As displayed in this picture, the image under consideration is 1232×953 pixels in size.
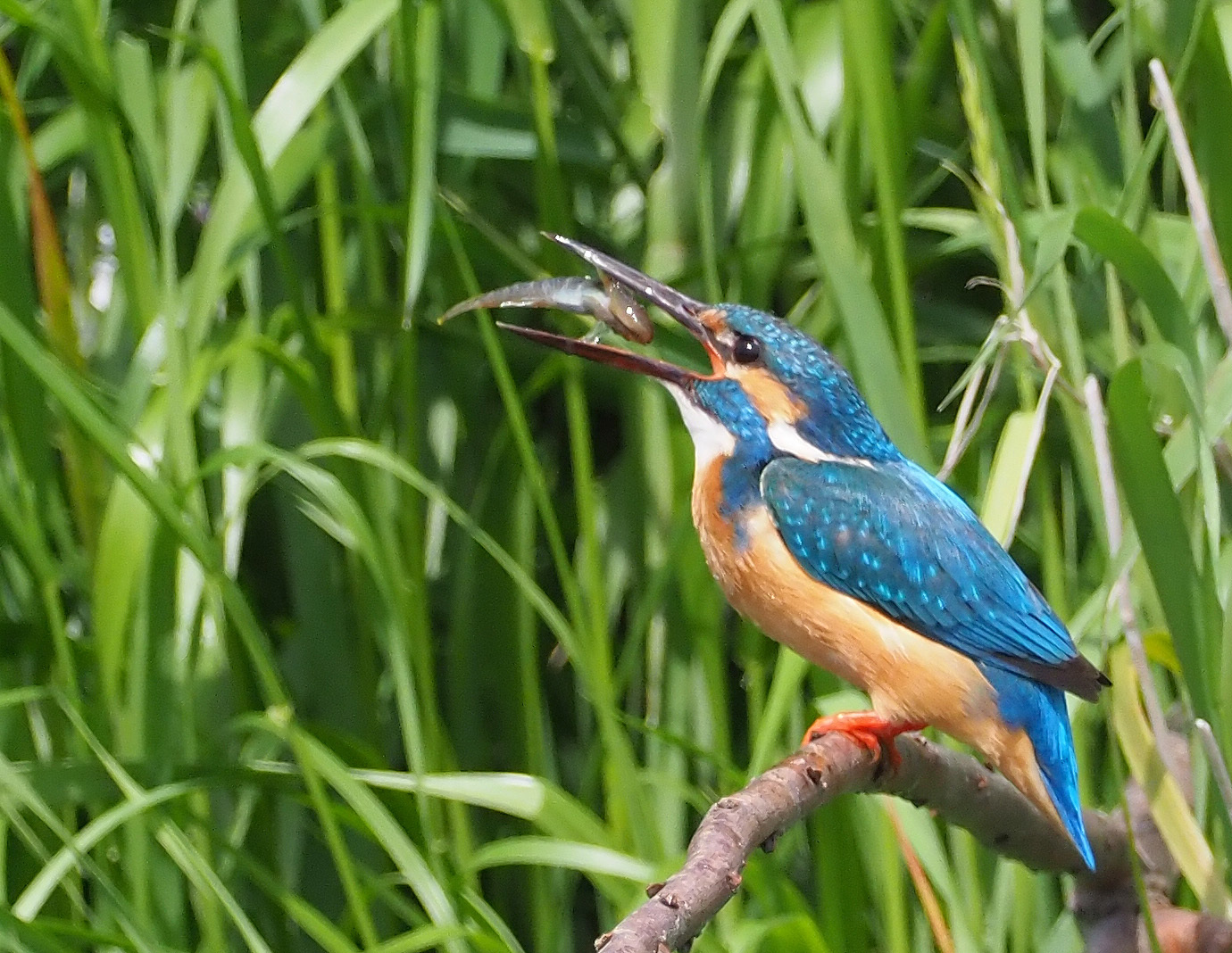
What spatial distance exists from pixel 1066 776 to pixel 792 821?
361 millimetres

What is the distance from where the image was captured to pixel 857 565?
1313mm

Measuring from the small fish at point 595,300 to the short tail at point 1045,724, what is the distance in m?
0.42

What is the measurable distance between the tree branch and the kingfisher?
0.04 m

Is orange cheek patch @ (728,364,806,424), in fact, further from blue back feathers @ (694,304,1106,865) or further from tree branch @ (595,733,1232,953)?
tree branch @ (595,733,1232,953)

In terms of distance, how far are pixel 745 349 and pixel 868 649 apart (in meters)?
0.29

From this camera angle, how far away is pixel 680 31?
1.43 m

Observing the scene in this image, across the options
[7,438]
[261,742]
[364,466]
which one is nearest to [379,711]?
[261,742]

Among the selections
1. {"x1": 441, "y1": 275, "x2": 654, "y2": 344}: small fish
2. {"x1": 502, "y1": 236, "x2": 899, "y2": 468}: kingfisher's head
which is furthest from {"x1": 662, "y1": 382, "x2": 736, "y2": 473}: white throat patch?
{"x1": 441, "y1": 275, "x2": 654, "y2": 344}: small fish

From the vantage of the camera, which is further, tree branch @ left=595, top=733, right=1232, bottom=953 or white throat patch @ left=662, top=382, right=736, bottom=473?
white throat patch @ left=662, top=382, right=736, bottom=473

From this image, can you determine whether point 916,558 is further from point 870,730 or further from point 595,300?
point 595,300

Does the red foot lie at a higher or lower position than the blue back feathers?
lower

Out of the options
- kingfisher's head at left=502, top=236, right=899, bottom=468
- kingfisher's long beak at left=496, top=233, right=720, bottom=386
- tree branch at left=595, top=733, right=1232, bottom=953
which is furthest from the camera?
kingfisher's head at left=502, top=236, right=899, bottom=468

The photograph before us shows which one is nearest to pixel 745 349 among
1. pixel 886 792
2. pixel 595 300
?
pixel 595 300

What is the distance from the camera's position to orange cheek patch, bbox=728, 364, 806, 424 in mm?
1370
